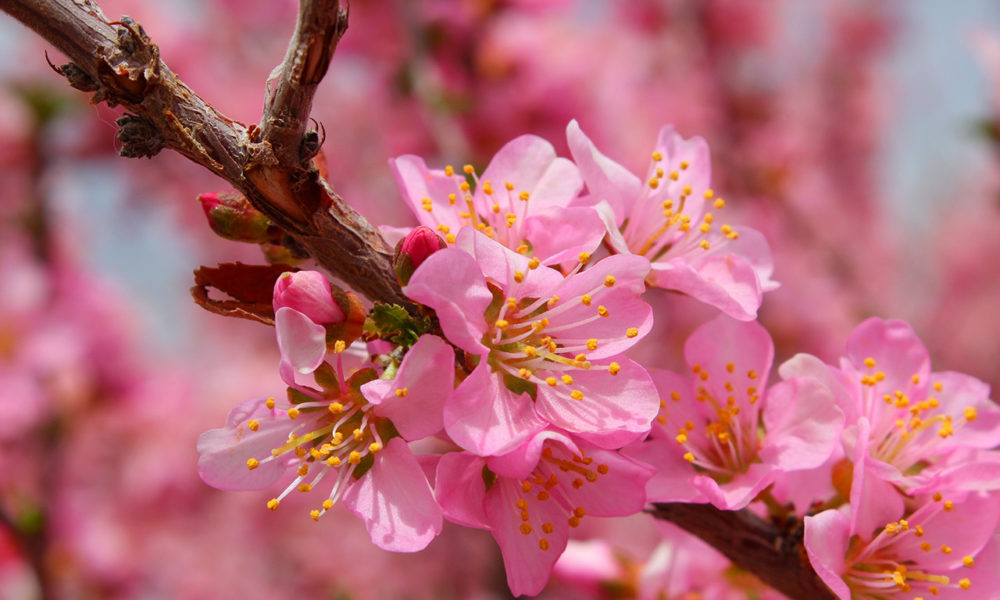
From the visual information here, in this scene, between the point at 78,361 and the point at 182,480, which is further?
the point at 182,480

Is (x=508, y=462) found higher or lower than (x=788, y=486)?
higher

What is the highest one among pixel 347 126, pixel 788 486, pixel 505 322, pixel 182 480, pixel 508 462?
pixel 347 126

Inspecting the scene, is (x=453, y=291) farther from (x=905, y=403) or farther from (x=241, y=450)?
(x=905, y=403)

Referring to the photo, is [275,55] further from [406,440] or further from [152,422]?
[406,440]

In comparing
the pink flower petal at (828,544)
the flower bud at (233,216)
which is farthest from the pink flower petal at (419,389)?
the pink flower petal at (828,544)

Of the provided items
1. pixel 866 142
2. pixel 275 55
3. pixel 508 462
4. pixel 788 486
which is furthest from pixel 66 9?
pixel 866 142

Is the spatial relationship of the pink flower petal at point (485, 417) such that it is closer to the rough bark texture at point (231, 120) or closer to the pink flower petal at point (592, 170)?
the rough bark texture at point (231, 120)

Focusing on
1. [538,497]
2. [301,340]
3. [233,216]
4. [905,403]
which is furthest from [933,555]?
[233,216]
